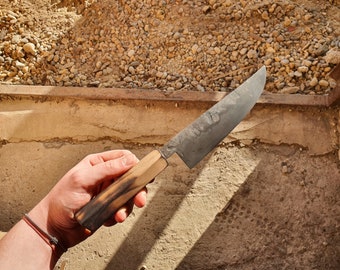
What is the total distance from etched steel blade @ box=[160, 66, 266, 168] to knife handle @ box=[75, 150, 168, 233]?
63 millimetres

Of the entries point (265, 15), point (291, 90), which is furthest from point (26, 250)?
point (265, 15)

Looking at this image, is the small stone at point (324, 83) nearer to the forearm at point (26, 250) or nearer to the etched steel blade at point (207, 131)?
the etched steel blade at point (207, 131)

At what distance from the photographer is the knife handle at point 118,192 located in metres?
1.49

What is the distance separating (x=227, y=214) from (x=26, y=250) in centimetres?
112

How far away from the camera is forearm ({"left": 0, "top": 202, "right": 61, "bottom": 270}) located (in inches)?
61.7

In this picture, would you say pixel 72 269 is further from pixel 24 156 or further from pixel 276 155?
pixel 276 155

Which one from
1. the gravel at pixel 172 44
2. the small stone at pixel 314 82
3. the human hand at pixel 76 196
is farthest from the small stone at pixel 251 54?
the human hand at pixel 76 196

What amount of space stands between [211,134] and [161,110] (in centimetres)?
77

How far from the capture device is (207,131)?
1591 millimetres

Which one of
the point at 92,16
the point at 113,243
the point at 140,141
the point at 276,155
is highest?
the point at 92,16

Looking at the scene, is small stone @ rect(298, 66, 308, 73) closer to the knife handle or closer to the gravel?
the gravel

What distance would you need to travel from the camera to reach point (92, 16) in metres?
2.64

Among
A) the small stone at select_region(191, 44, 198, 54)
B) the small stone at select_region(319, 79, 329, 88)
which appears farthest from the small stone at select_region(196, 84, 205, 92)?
the small stone at select_region(319, 79, 329, 88)

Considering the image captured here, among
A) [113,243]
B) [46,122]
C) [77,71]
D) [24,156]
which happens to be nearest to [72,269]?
[113,243]
